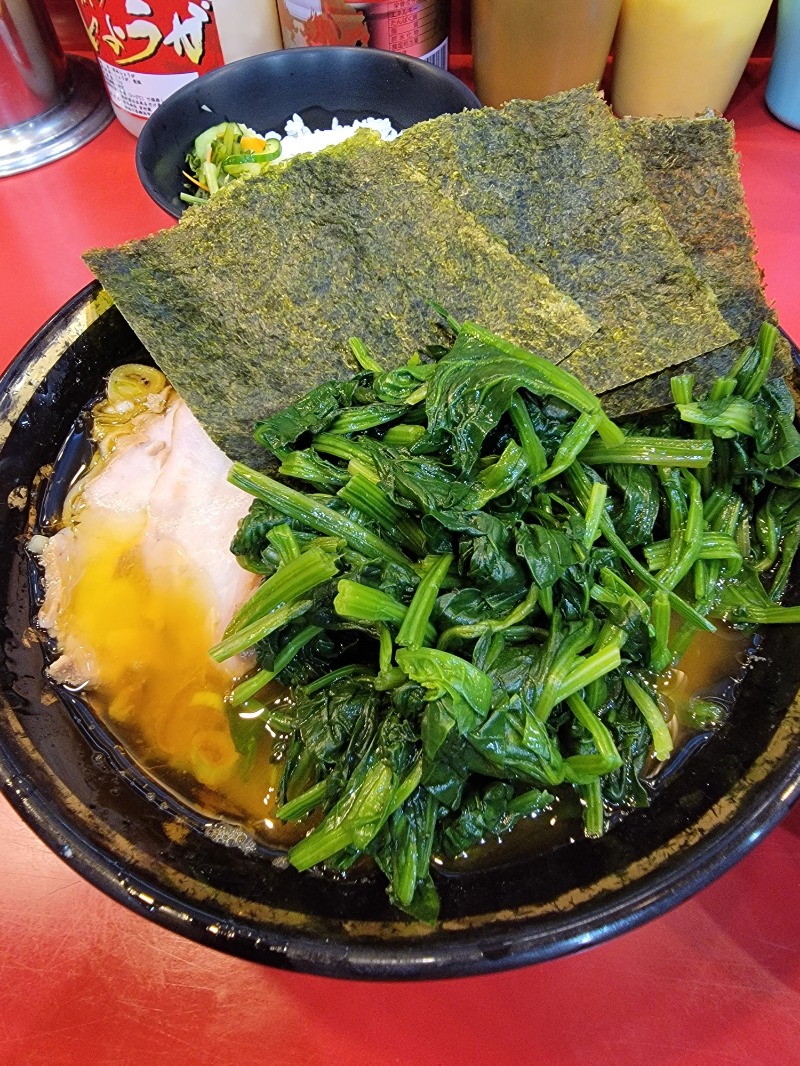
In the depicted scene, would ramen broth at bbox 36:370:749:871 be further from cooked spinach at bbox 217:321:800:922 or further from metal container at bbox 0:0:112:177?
metal container at bbox 0:0:112:177

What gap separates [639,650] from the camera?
117 centimetres

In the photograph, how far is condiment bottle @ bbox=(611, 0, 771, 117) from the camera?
6.42 ft

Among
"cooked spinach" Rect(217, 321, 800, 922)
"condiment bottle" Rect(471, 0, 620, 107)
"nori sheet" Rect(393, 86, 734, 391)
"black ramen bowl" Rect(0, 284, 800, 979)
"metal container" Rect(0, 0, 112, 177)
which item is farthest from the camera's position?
"metal container" Rect(0, 0, 112, 177)

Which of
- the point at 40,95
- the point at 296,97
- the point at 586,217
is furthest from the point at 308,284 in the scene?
the point at 40,95

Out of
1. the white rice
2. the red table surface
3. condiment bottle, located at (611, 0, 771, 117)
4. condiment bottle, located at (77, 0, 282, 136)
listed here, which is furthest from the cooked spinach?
condiment bottle, located at (77, 0, 282, 136)

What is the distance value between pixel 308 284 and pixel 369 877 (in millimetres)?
1076

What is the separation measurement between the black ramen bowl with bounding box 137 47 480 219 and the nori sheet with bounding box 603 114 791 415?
2.22ft

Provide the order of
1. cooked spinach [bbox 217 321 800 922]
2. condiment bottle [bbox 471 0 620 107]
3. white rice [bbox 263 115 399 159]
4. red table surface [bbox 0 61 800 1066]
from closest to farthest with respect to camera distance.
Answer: cooked spinach [bbox 217 321 800 922] → red table surface [bbox 0 61 800 1066] → condiment bottle [bbox 471 0 620 107] → white rice [bbox 263 115 399 159]

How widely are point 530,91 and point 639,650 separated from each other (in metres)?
1.82

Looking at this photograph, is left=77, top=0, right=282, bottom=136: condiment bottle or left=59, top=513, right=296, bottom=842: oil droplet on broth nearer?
left=59, top=513, right=296, bottom=842: oil droplet on broth

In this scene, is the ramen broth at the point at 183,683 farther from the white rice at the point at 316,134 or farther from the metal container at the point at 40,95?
the metal container at the point at 40,95

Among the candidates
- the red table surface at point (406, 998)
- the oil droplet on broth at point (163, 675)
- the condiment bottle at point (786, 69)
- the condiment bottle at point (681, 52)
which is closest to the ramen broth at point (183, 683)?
the oil droplet on broth at point (163, 675)

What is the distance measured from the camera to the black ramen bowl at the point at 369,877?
0.91m

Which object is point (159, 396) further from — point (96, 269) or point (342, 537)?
point (342, 537)
